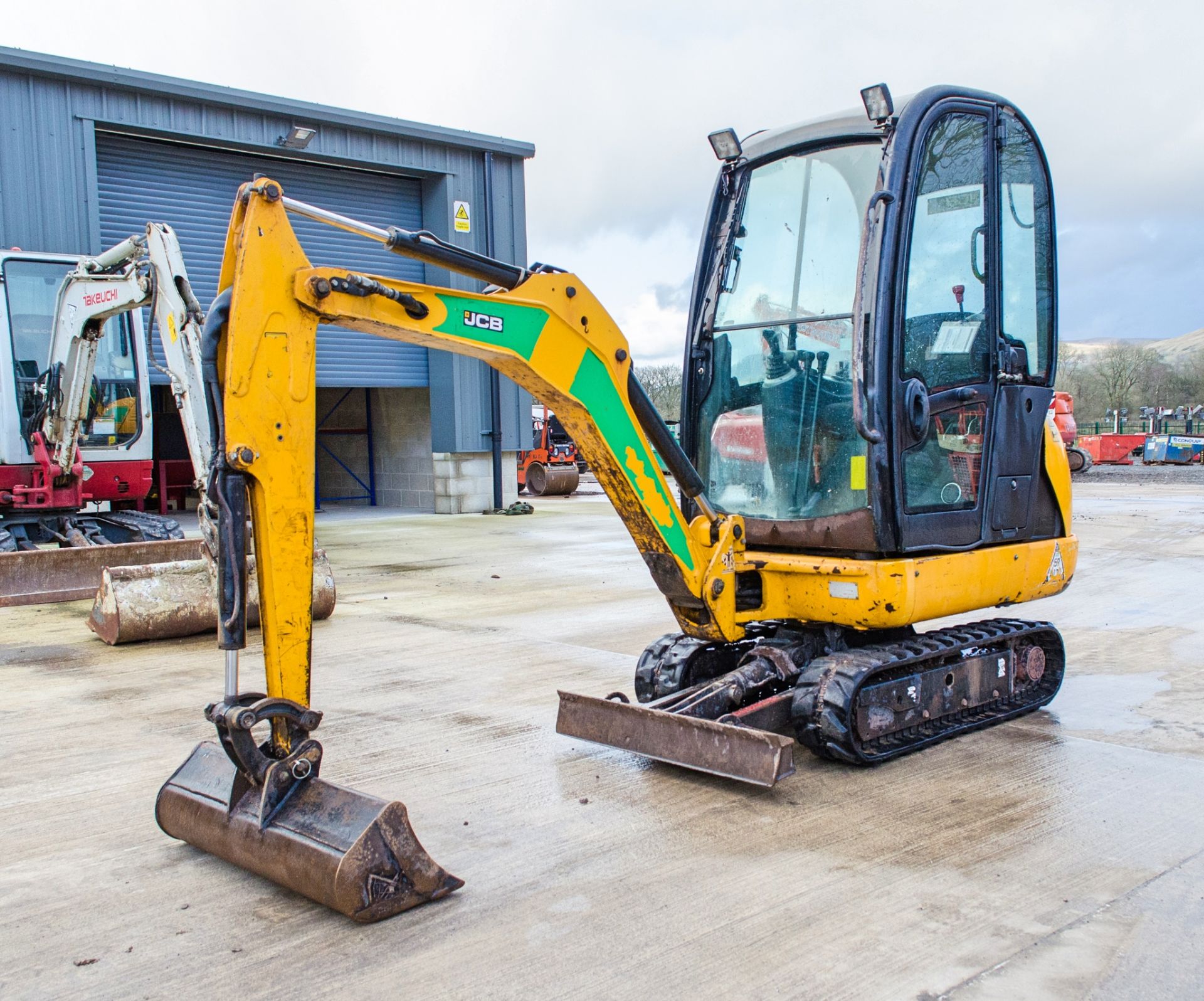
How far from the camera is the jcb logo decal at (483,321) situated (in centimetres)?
378

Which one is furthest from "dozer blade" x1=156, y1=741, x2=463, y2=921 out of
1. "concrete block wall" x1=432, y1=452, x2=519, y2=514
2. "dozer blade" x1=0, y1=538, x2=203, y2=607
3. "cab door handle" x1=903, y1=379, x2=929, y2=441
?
"concrete block wall" x1=432, y1=452, x2=519, y2=514

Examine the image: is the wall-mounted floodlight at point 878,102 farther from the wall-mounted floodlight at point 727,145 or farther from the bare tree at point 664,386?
the bare tree at point 664,386

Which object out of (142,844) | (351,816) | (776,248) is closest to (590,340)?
(776,248)

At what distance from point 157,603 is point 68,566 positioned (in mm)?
2275

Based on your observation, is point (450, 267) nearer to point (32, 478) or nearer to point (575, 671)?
point (575, 671)

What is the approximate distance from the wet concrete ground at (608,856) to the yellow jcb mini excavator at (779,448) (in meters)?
0.20

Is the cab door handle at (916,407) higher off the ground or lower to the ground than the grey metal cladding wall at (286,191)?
lower

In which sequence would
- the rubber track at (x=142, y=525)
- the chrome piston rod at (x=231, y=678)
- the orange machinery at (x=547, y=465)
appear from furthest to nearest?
the orange machinery at (x=547, y=465) → the rubber track at (x=142, y=525) → the chrome piston rod at (x=231, y=678)

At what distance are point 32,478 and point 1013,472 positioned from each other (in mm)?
9225

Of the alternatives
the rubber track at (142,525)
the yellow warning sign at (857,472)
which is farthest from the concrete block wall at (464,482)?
the yellow warning sign at (857,472)

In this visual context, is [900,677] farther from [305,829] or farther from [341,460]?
[341,460]

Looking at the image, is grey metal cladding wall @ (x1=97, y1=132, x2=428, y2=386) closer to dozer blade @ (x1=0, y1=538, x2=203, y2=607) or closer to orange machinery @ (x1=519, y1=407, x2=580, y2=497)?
dozer blade @ (x1=0, y1=538, x2=203, y2=607)

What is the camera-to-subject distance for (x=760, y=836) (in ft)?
12.6

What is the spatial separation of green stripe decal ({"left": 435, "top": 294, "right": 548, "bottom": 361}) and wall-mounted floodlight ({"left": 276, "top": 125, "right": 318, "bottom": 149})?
13180 mm
